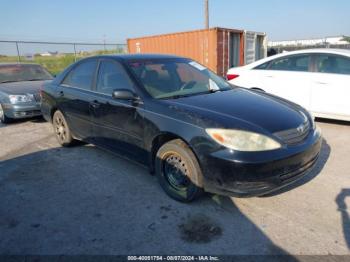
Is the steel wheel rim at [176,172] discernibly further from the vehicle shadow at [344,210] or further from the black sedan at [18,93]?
the black sedan at [18,93]

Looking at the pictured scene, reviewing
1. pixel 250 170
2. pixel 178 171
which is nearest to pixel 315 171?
pixel 250 170

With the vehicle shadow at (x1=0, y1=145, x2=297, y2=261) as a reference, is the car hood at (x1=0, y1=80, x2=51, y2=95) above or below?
above

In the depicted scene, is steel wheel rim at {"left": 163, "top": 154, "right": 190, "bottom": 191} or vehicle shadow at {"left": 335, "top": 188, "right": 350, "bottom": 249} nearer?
vehicle shadow at {"left": 335, "top": 188, "right": 350, "bottom": 249}

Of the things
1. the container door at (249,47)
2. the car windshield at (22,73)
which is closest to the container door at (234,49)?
the container door at (249,47)

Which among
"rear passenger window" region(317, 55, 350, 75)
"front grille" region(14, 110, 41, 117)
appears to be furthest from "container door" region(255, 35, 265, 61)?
"front grille" region(14, 110, 41, 117)

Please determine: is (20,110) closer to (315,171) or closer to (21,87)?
(21,87)

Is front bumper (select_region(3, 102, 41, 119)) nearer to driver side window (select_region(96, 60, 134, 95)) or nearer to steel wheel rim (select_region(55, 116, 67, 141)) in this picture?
steel wheel rim (select_region(55, 116, 67, 141))

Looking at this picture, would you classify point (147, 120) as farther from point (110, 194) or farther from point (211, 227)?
point (211, 227)

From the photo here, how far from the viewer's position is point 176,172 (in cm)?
335

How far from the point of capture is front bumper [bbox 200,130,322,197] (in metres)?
2.74

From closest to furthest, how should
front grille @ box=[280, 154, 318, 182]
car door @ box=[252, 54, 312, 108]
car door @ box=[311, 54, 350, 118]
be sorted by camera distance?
1. front grille @ box=[280, 154, 318, 182]
2. car door @ box=[311, 54, 350, 118]
3. car door @ box=[252, 54, 312, 108]

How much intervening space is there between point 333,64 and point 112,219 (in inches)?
199

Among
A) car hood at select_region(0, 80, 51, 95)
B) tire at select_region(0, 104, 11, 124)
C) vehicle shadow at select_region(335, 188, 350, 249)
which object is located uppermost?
car hood at select_region(0, 80, 51, 95)

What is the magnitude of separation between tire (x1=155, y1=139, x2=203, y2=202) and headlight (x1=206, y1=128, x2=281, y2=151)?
1.24 ft
